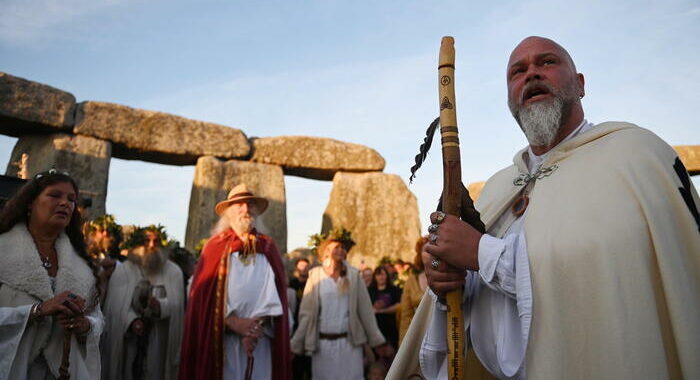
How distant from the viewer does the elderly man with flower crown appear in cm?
462

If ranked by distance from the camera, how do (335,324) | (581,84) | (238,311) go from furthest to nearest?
(335,324)
(238,311)
(581,84)

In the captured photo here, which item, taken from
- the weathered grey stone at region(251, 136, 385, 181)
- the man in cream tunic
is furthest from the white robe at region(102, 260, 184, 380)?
the weathered grey stone at region(251, 136, 385, 181)

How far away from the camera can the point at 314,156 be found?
14.3m

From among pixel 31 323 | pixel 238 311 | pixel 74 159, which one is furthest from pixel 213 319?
pixel 74 159

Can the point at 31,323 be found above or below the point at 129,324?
above

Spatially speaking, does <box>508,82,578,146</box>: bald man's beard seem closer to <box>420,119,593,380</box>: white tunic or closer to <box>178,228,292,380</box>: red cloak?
<box>420,119,593,380</box>: white tunic

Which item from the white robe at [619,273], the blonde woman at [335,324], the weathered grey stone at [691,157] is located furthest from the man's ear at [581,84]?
the weathered grey stone at [691,157]

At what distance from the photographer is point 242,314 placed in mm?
4859

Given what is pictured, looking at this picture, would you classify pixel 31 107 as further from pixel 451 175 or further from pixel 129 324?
pixel 451 175

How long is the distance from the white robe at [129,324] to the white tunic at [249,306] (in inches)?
49.9

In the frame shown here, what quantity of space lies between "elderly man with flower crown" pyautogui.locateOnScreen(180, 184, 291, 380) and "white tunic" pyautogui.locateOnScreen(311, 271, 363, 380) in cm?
92

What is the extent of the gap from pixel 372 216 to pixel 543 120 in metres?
12.6

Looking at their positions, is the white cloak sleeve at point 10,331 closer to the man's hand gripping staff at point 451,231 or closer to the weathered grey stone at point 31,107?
the man's hand gripping staff at point 451,231

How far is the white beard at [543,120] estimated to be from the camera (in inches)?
76.7
